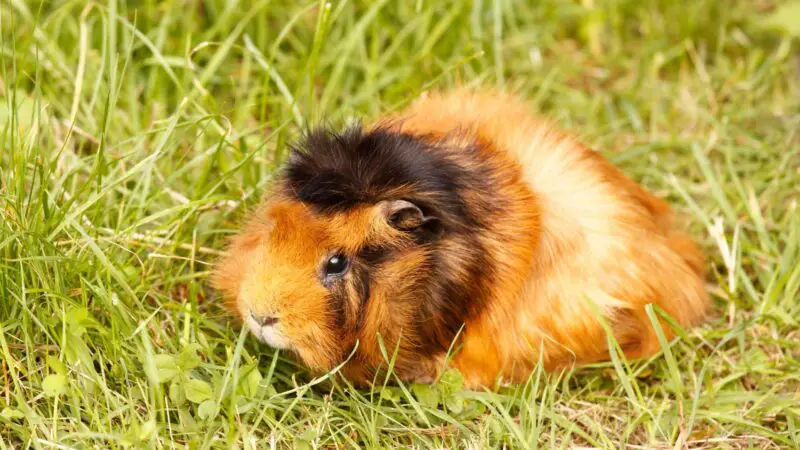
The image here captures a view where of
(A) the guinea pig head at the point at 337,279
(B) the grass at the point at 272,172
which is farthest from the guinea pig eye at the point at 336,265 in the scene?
(B) the grass at the point at 272,172

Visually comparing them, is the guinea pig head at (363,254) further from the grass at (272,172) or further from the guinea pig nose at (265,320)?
the grass at (272,172)

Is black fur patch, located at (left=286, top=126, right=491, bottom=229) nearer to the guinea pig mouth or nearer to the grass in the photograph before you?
the guinea pig mouth

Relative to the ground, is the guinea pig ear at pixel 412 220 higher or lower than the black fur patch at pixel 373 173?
lower

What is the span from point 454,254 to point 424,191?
24 cm

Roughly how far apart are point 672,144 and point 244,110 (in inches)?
79.5

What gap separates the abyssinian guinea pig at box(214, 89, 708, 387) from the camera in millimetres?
2801

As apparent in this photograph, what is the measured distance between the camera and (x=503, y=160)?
3.14 meters

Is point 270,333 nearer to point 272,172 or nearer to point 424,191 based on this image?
point 424,191

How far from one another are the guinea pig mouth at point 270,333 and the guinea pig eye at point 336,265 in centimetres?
23

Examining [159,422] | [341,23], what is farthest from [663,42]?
[159,422]

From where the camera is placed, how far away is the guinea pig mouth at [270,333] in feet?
9.09

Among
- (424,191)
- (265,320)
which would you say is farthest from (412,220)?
(265,320)

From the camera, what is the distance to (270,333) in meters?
2.78

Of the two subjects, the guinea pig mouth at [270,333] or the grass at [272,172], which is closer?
the guinea pig mouth at [270,333]
